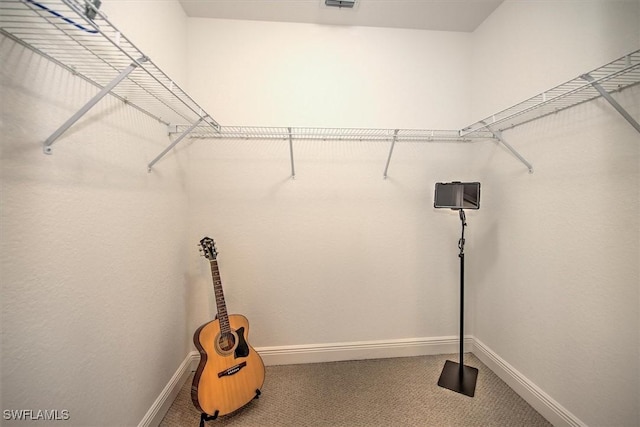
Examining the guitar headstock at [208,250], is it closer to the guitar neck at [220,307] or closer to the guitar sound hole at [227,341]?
the guitar neck at [220,307]

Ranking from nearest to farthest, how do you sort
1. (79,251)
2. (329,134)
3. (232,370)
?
(79,251) → (232,370) → (329,134)

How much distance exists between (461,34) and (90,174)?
263cm

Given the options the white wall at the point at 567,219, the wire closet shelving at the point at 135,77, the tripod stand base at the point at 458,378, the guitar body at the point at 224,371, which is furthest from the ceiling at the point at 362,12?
the tripod stand base at the point at 458,378

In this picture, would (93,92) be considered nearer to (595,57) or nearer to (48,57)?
(48,57)

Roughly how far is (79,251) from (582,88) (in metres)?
2.08

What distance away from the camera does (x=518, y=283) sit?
161 cm

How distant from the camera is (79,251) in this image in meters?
0.92

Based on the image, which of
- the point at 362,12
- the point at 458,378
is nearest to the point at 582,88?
the point at 362,12

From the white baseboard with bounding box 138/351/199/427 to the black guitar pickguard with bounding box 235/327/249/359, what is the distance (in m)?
0.48

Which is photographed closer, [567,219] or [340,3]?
[567,219]

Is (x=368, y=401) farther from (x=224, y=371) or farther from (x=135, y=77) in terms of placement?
(x=135, y=77)

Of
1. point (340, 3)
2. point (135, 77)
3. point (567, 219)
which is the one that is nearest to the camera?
point (135, 77)

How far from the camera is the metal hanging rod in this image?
666 mm

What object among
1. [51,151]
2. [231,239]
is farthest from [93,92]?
[231,239]
